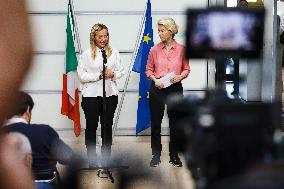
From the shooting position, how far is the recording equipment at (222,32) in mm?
699

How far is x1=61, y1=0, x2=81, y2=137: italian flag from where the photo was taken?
627cm

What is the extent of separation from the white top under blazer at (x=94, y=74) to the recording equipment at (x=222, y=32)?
4.55 meters

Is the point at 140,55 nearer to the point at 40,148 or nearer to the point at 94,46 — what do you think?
the point at 94,46

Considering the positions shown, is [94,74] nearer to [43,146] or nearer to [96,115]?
[96,115]

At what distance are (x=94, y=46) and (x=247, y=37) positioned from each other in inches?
180

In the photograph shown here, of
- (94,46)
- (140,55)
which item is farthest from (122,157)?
(140,55)

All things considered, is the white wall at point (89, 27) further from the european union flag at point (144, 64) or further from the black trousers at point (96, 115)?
the black trousers at point (96, 115)

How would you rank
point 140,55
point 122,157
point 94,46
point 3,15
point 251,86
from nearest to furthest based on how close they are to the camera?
point 3,15 < point 122,157 < point 94,46 < point 140,55 < point 251,86

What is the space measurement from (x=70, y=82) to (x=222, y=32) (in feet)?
18.6

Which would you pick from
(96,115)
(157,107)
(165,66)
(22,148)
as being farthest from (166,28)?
(22,148)

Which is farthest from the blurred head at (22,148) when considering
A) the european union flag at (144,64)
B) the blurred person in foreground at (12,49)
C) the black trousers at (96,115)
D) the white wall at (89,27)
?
the white wall at (89,27)

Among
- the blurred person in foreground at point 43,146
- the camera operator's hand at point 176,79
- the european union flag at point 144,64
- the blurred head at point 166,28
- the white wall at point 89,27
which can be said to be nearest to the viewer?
the blurred person in foreground at point 43,146

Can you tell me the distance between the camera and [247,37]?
2.35ft

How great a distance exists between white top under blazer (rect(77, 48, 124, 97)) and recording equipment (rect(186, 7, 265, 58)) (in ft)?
14.9
